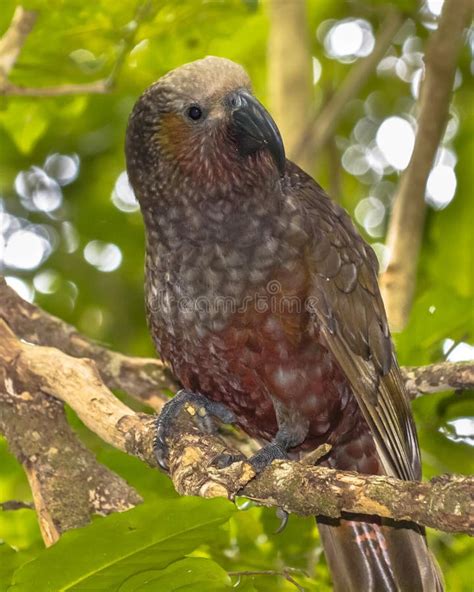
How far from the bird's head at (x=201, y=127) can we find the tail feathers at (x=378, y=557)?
1205mm

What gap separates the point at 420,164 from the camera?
3.79 metres

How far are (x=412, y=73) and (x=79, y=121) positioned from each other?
81.6 inches

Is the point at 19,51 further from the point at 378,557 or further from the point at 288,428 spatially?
the point at 378,557

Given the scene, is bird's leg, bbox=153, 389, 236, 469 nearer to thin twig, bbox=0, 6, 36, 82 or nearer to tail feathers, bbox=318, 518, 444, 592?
tail feathers, bbox=318, 518, 444, 592

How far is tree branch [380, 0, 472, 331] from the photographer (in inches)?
144

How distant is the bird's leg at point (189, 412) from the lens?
2.73 meters

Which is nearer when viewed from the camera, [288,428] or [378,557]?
[288,428]

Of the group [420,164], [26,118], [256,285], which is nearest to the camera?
[256,285]

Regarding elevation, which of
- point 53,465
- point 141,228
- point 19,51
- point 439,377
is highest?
point 19,51

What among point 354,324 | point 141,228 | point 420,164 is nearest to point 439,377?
point 354,324

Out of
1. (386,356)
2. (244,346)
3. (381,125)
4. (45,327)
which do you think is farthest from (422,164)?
(381,125)

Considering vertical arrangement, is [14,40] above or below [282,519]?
above

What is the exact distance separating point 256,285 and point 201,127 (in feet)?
1.73

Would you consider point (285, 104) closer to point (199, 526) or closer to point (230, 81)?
point (230, 81)
